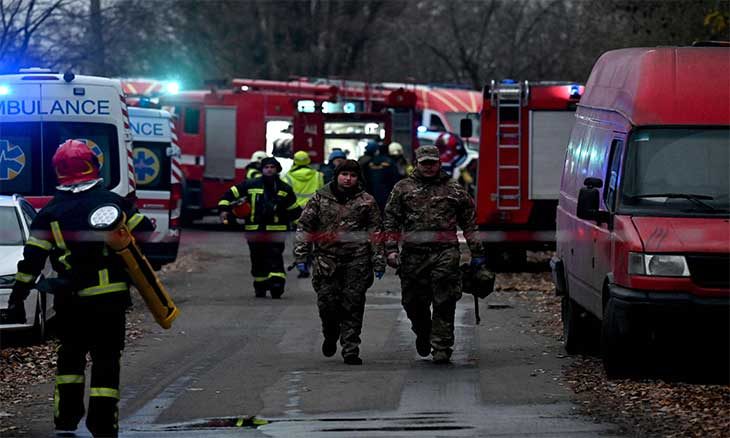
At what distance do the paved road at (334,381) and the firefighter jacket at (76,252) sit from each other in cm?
95

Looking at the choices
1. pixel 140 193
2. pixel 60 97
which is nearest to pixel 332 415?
pixel 60 97

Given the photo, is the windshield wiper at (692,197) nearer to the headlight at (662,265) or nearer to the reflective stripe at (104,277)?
the headlight at (662,265)

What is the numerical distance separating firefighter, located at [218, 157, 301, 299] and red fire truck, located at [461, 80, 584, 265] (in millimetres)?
3989

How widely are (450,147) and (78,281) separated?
27633 mm

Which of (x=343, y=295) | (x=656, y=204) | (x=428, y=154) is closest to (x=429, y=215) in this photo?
(x=428, y=154)

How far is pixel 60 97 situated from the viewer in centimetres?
1766

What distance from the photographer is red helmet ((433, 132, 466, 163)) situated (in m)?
36.1

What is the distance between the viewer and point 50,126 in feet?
58.2

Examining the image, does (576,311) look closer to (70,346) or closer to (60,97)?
(70,346)

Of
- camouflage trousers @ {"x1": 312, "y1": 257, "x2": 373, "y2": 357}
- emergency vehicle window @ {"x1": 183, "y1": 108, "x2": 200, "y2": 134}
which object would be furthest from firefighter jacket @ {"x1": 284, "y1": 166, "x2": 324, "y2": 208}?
emergency vehicle window @ {"x1": 183, "y1": 108, "x2": 200, "y2": 134}

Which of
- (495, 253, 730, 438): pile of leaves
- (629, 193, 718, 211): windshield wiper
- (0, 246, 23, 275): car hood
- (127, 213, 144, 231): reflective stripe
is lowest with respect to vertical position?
(495, 253, 730, 438): pile of leaves

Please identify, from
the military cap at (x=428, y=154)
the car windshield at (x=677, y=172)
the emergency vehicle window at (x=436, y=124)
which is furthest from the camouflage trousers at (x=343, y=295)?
the emergency vehicle window at (x=436, y=124)

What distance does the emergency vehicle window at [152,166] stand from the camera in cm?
2248

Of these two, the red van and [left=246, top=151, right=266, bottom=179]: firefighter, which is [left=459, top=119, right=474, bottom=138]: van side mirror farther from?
the red van
